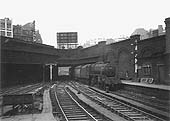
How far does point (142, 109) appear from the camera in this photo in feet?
44.2

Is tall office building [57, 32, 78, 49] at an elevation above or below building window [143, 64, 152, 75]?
above

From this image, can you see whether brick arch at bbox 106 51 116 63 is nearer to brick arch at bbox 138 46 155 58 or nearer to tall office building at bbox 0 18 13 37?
brick arch at bbox 138 46 155 58

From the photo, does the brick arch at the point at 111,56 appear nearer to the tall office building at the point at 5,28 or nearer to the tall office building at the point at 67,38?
the tall office building at the point at 67,38

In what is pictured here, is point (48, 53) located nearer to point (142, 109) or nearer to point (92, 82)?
point (92, 82)

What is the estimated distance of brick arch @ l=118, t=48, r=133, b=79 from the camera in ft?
110

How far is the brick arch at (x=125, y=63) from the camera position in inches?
1319

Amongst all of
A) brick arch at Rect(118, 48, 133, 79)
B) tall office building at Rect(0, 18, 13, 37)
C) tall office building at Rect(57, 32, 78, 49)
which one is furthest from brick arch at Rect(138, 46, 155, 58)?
tall office building at Rect(0, 18, 13, 37)

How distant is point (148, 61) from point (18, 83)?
67.8 feet

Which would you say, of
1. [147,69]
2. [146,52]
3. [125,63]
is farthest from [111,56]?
[147,69]

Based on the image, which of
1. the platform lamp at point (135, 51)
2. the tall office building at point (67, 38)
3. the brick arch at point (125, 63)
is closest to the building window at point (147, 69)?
the platform lamp at point (135, 51)

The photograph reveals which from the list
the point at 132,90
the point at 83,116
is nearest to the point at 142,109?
the point at 83,116

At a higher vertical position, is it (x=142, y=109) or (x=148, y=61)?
(x=148, y=61)

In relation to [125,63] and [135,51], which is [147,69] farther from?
[125,63]

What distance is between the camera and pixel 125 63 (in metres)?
35.2
